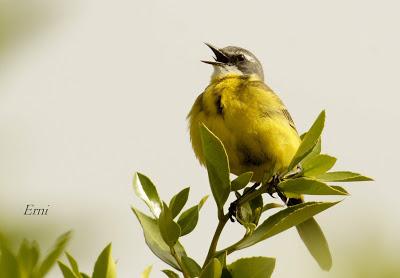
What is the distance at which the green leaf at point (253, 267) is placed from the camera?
52.8 inches

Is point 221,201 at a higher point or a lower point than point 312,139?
lower

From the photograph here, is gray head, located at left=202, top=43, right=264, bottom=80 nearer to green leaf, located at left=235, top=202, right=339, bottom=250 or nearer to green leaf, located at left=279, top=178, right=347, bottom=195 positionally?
green leaf, located at left=279, top=178, right=347, bottom=195

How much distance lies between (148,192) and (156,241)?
0.59 ft

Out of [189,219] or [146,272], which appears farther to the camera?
[189,219]

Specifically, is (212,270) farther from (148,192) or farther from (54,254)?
(148,192)

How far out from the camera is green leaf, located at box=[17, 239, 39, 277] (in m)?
1.11

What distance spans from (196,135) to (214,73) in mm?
1684

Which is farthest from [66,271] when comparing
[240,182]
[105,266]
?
[240,182]

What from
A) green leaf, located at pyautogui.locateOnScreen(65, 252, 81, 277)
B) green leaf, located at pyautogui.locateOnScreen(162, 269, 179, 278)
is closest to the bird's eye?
green leaf, located at pyautogui.locateOnScreen(162, 269, 179, 278)

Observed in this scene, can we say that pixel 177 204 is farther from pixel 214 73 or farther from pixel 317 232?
pixel 214 73

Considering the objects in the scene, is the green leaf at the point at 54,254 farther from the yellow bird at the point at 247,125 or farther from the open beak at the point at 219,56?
the open beak at the point at 219,56

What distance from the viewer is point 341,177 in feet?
6.07

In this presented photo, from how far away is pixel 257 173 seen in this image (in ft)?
15.5

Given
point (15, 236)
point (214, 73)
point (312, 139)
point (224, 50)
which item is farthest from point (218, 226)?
point (224, 50)
